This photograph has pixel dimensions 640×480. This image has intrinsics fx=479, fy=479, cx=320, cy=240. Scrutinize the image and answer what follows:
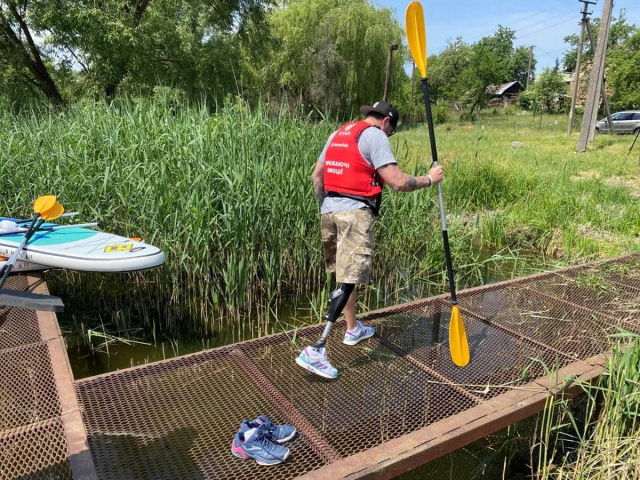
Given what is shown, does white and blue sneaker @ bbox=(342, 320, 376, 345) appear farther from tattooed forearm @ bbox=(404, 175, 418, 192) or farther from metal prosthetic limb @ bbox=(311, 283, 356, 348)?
tattooed forearm @ bbox=(404, 175, 418, 192)

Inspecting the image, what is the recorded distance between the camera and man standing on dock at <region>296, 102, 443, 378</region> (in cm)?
268

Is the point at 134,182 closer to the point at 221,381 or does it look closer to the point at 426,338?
→ the point at 221,381

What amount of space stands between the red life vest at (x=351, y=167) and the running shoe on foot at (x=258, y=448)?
55.0 inches

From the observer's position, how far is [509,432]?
2.78 metres

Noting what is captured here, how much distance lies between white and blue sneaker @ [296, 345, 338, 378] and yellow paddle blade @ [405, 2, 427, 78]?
6.14 feet

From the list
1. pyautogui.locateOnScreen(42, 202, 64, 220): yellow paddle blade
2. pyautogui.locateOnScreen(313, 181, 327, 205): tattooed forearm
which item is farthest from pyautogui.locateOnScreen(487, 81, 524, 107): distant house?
pyautogui.locateOnScreen(42, 202, 64, 220): yellow paddle blade

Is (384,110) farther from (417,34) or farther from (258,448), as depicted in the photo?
(258,448)

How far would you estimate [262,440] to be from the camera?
214cm

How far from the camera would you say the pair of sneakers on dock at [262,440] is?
2080 millimetres

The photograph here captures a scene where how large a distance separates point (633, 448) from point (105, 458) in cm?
242

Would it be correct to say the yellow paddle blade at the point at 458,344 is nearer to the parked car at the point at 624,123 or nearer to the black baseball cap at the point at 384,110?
the black baseball cap at the point at 384,110

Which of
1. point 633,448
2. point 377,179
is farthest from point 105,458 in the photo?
A: point 633,448

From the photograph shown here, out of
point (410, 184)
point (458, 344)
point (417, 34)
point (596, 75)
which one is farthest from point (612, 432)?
point (596, 75)

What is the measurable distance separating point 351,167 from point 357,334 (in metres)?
1.12
